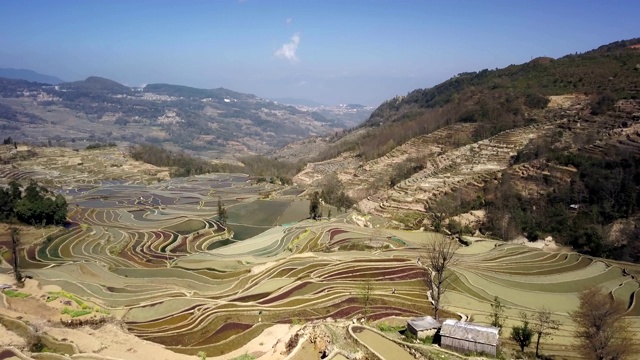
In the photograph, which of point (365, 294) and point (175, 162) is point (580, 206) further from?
point (175, 162)

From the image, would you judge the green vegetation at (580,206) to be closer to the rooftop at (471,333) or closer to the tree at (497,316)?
the tree at (497,316)

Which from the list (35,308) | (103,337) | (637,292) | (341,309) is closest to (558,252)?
(637,292)

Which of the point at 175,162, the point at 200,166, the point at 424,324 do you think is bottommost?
the point at 200,166

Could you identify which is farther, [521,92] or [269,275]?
[521,92]

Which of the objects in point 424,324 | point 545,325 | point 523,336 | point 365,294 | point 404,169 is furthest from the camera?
point 404,169

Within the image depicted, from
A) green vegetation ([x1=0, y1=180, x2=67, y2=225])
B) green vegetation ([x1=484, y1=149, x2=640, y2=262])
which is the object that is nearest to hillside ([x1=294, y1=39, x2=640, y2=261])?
green vegetation ([x1=484, y1=149, x2=640, y2=262])

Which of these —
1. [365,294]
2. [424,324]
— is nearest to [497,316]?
[424,324]
